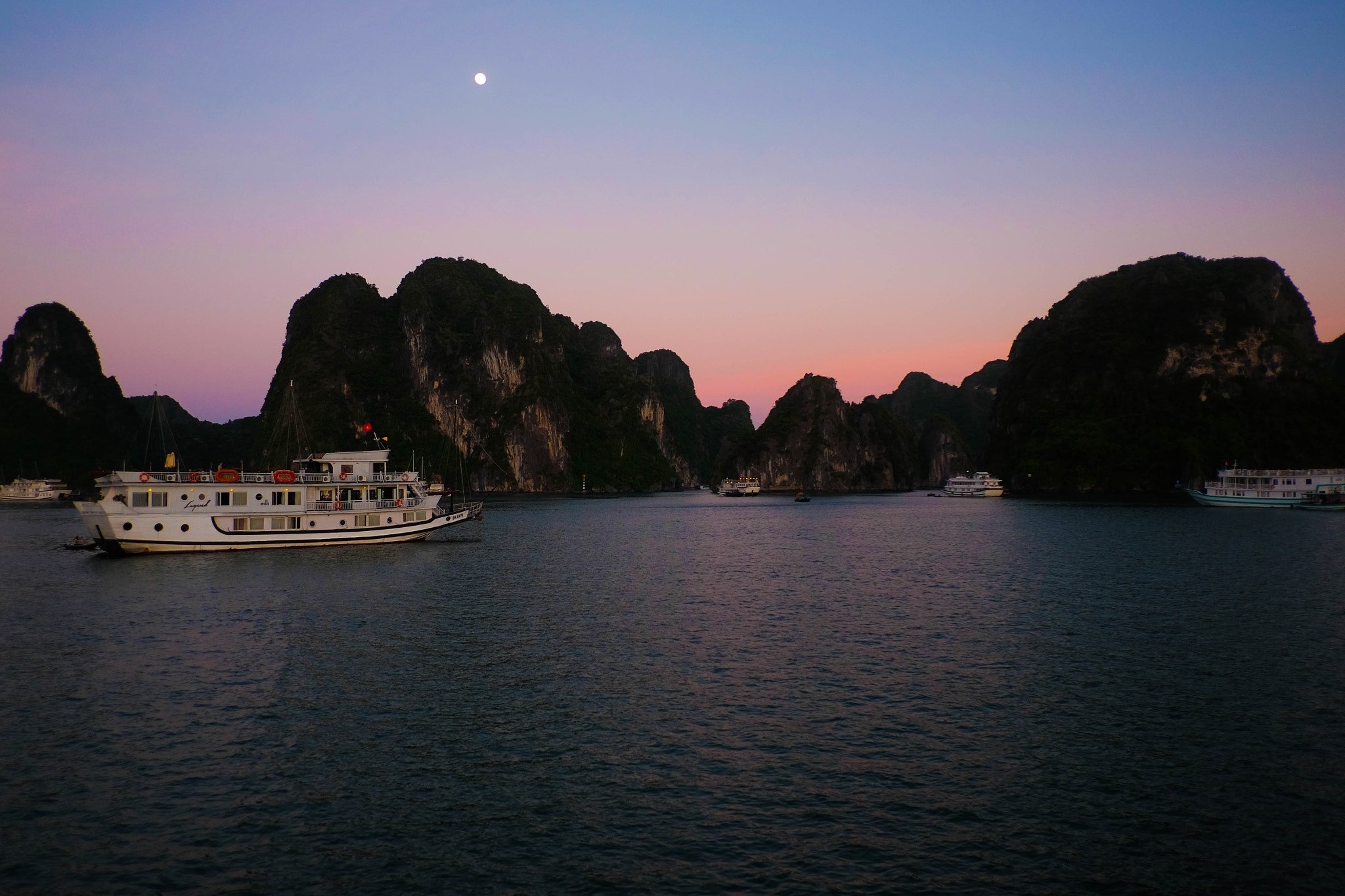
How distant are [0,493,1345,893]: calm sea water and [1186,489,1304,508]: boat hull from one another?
109857 mm

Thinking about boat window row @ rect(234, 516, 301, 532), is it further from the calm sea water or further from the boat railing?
the boat railing

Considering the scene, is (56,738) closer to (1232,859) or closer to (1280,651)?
(1232,859)

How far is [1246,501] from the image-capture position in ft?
452

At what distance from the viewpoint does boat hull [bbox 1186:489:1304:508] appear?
13438cm

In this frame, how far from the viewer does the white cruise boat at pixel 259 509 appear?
65.3m

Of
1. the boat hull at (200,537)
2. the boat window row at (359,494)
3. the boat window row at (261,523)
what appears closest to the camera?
the boat hull at (200,537)

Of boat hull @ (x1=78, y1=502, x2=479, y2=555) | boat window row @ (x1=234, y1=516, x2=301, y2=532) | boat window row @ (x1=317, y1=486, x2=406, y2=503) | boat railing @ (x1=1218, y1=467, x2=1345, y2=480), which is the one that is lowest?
boat hull @ (x1=78, y1=502, x2=479, y2=555)

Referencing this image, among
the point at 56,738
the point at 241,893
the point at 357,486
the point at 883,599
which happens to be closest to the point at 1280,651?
the point at 883,599

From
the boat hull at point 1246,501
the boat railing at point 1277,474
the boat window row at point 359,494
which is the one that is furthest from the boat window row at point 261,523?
the boat railing at point 1277,474

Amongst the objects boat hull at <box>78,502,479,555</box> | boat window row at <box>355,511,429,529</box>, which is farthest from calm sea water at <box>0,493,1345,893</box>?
boat window row at <box>355,511,429,529</box>

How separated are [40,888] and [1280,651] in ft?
127

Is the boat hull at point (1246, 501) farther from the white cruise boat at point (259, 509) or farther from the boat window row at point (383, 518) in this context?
the boat window row at point (383, 518)

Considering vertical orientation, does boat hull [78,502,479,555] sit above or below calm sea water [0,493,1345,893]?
above

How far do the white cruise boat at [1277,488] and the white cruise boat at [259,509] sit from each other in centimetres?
14017
